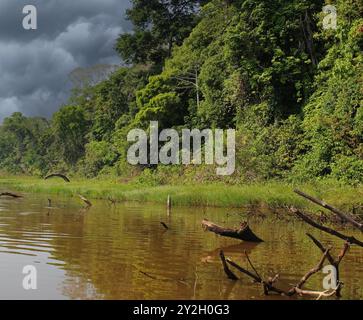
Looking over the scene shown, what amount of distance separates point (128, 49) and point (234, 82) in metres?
18.5

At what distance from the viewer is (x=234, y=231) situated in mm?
10359

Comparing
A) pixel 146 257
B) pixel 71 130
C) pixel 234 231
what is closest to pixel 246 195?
pixel 234 231

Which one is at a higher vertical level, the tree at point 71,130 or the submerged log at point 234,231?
the tree at point 71,130

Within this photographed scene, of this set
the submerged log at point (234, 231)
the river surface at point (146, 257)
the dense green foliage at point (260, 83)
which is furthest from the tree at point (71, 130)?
the submerged log at point (234, 231)

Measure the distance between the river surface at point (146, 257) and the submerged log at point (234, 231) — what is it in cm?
20

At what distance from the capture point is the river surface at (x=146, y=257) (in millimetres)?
6523

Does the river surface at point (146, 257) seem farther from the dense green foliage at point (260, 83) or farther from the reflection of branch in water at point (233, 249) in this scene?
the dense green foliage at point (260, 83)

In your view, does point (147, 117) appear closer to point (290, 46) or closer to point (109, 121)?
point (290, 46)

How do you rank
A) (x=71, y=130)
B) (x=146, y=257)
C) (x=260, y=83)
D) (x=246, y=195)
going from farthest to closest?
(x=71, y=130)
(x=260, y=83)
(x=246, y=195)
(x=146, y=257)

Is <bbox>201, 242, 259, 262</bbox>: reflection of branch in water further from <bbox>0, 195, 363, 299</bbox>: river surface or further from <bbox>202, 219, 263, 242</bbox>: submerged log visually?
<bbox>202, 219, 263, 242</bbox>: submerged log

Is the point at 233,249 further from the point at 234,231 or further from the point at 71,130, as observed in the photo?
the point at 71,130

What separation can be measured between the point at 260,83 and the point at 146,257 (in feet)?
66.9

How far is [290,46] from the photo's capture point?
1089 inches

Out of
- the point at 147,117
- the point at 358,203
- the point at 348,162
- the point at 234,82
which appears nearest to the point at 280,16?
the point at 234,82
